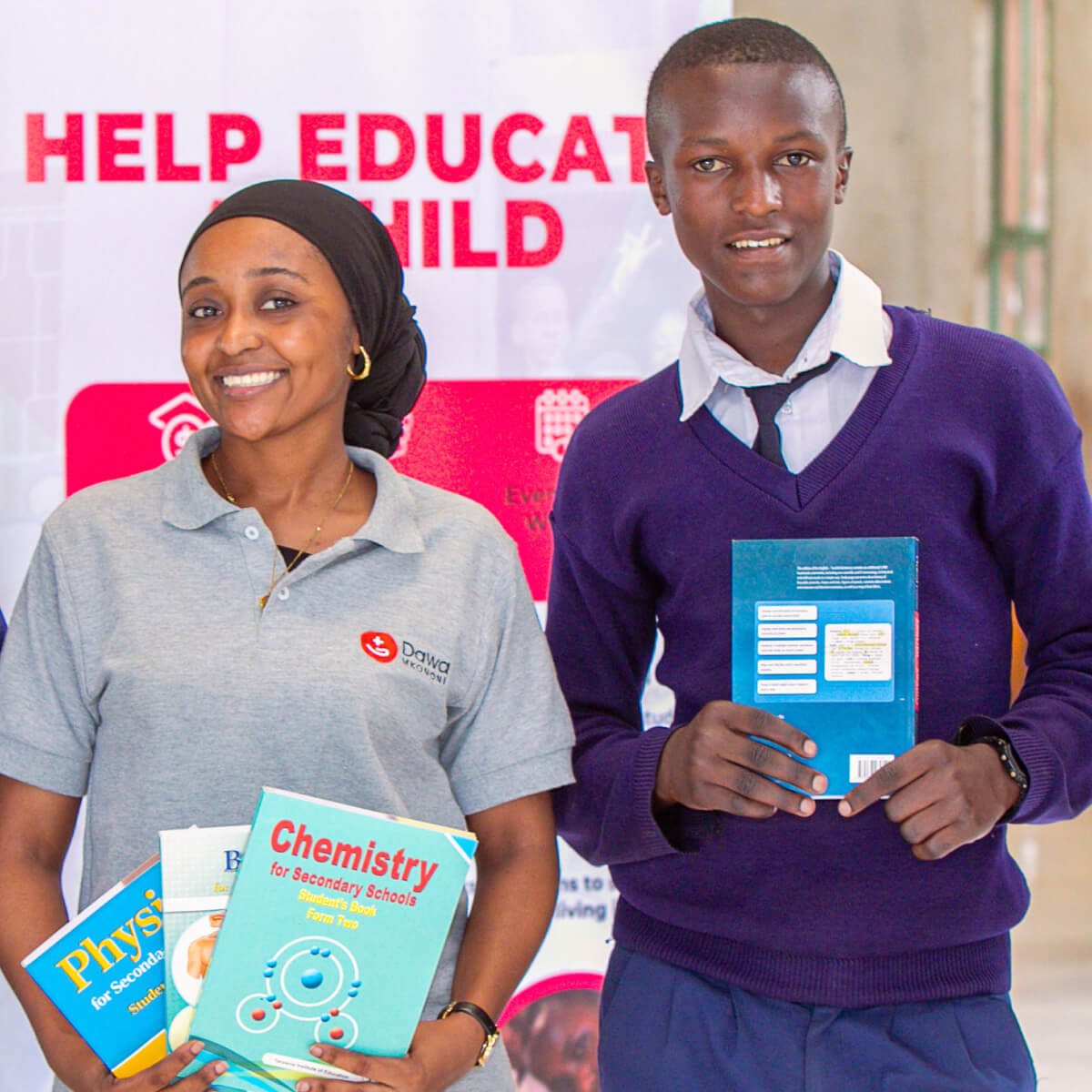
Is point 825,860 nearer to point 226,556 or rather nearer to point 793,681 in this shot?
point 793,681

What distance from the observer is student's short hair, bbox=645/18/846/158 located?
178 centimetres

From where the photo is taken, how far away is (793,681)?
163cm

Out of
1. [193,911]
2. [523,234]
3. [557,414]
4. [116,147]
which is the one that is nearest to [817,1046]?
[193,911]

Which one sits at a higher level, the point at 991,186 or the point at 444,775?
the point at 991,186

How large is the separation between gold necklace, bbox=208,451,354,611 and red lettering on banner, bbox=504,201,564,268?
1.23 m

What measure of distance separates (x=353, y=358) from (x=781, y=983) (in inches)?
39.0

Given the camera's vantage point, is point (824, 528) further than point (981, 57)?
No

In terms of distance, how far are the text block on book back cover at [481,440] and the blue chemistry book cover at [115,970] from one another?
1656mm

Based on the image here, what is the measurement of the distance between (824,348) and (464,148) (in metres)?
1.36

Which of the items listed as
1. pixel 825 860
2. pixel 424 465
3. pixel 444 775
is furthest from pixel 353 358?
pixel 424 465

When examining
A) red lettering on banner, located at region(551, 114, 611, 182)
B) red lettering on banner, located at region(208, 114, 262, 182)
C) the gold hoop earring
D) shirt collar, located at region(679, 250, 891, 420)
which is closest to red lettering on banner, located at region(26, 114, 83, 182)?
red lettering on banner, located at region(208, 114, 262, 182)

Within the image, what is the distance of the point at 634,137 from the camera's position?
9.53 feet

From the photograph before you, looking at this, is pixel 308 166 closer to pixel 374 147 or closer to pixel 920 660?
pixel 374 147

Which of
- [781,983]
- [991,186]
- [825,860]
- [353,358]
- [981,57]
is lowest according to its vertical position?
[781,983]
